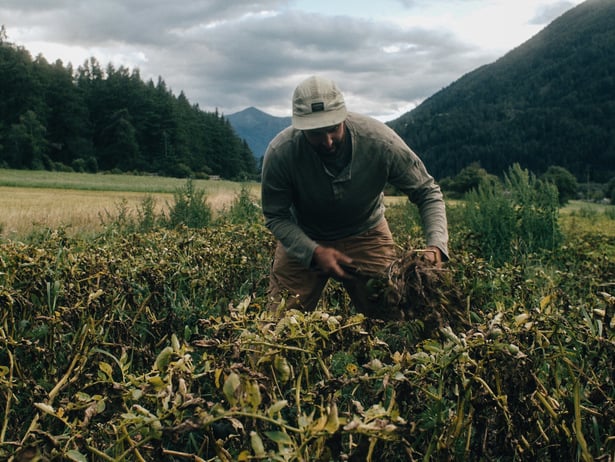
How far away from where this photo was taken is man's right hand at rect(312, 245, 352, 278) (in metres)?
3.55

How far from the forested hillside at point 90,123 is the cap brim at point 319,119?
60764mm

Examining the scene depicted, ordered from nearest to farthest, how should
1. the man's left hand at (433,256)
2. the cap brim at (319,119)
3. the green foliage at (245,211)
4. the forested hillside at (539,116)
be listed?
the man's left hand at (433,256) < the cap brim at (319,119) < the green foliage at (245,211) < the forested hillside at (539,116)

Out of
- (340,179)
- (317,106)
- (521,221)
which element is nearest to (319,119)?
(317,106)

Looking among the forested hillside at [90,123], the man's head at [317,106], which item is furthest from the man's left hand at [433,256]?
the forested hillside at [90,123]

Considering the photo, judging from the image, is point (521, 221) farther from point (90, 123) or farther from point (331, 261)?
point (90, 123)

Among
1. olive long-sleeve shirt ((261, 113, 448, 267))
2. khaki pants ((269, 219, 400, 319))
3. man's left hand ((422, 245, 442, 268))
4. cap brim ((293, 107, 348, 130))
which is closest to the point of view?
man's left hand ((422, 245, 442, 268))

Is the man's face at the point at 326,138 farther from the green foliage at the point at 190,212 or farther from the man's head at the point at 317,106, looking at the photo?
the green foliage at the point at 190,212

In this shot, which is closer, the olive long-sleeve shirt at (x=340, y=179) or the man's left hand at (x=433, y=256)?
the man's left hand at (x=433, y=256)

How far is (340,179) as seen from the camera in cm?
376

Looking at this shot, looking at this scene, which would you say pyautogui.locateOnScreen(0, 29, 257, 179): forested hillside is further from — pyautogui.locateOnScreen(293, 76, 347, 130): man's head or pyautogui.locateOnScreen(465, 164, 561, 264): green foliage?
pyautogui.locateOnScreen(293, 76, 347, 130): man's head

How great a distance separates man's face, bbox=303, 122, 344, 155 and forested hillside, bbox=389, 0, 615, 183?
282 ft

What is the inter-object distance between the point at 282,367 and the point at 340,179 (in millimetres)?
2487

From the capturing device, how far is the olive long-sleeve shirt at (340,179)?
370cm

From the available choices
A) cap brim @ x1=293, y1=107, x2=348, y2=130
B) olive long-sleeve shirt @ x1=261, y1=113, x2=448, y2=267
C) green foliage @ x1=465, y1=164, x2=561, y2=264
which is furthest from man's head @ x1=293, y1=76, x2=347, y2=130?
A: green foliage @ x1=465, y1=164, x2=561, y2=264
